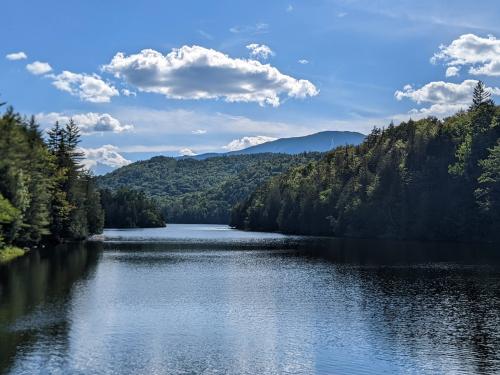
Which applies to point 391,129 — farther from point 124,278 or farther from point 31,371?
point 31,371

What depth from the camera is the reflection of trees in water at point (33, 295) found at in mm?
35469

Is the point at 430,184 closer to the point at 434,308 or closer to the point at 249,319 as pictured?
the point at 434,308

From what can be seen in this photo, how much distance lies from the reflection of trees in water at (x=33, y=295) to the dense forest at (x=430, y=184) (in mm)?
90787

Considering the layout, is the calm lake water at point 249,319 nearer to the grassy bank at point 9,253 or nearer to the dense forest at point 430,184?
the grassy bank at point 9,253

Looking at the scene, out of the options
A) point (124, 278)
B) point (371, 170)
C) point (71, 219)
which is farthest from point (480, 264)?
point (371, 170)

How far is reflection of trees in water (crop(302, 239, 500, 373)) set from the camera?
3300 centimetres

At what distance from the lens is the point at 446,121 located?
170125 millimetres

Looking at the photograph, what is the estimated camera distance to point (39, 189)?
96.1 metres

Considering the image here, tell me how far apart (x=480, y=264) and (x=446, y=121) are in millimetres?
97616

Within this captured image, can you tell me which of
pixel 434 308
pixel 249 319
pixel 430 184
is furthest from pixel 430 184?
pixel 249 319

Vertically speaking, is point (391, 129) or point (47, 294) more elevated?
point (391, 129)

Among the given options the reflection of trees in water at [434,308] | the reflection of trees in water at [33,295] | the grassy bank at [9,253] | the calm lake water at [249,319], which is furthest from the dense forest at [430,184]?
the grassy bank at [9,253]

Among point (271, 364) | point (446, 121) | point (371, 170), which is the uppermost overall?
point (446, 121)

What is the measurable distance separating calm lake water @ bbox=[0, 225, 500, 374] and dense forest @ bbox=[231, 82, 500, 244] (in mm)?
66114
